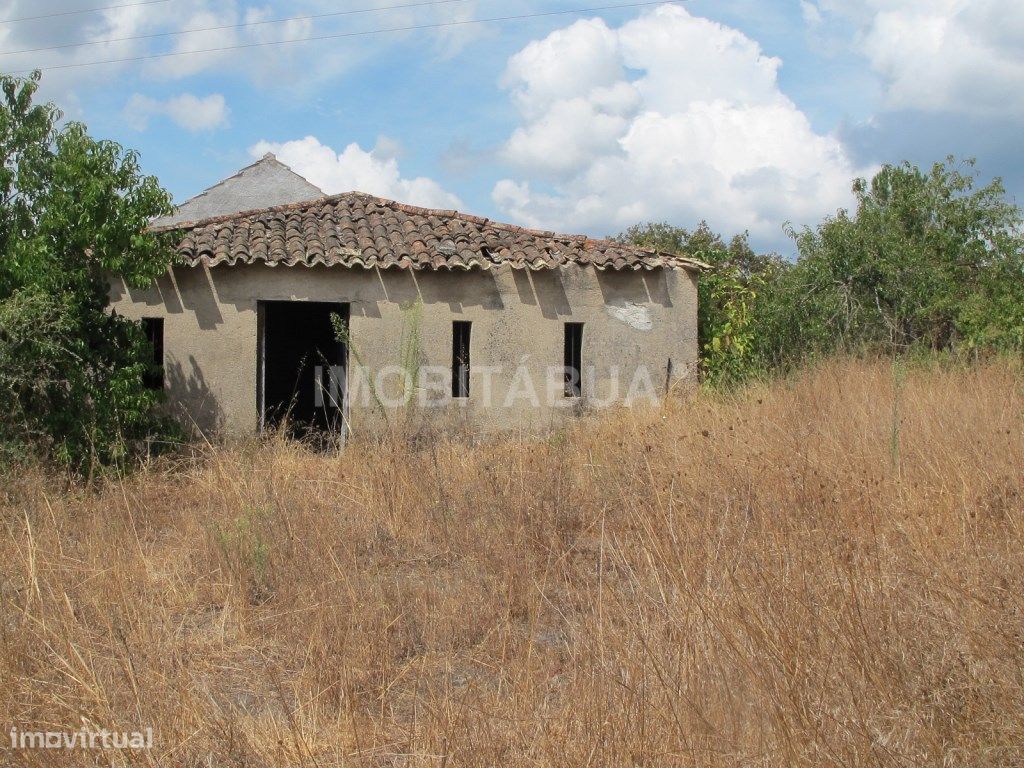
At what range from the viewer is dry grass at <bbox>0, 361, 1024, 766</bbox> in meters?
2.62

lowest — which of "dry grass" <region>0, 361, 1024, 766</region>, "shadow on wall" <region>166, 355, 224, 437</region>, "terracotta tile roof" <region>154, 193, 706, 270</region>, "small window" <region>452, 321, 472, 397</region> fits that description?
"dry grass" <region>0, 361, 1024, 766</region>

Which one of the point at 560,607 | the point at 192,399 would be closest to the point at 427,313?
the point at 192,399

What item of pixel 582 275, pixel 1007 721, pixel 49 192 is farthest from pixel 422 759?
pixel 582 275

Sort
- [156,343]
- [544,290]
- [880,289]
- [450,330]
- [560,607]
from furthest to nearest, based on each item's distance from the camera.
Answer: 1. [880,289]
2. [544,290]
3. [450,330]
4. [156,343]
5. [560,607]

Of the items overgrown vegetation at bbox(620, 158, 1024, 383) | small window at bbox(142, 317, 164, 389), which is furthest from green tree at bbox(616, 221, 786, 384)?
small window at bbox(142, 317, 164, 389)

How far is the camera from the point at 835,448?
5934 millimetres

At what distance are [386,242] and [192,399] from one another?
130 inches

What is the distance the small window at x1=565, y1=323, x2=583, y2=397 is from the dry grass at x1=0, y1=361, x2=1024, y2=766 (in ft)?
14.9

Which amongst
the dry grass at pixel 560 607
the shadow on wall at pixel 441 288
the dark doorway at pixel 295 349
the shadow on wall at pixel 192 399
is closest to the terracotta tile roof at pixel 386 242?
the shadow on wall at pixel 441 288

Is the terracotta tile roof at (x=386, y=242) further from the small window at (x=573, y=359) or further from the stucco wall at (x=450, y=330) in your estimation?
the small window at (x=573, y=359)

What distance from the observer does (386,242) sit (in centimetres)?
1120

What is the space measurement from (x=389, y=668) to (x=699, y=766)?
161 centimetres

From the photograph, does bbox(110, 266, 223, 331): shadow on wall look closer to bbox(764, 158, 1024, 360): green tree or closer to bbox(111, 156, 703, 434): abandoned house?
bbox(111, 156, 703, 434): abandoned house

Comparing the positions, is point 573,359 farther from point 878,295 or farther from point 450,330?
point 878,295
